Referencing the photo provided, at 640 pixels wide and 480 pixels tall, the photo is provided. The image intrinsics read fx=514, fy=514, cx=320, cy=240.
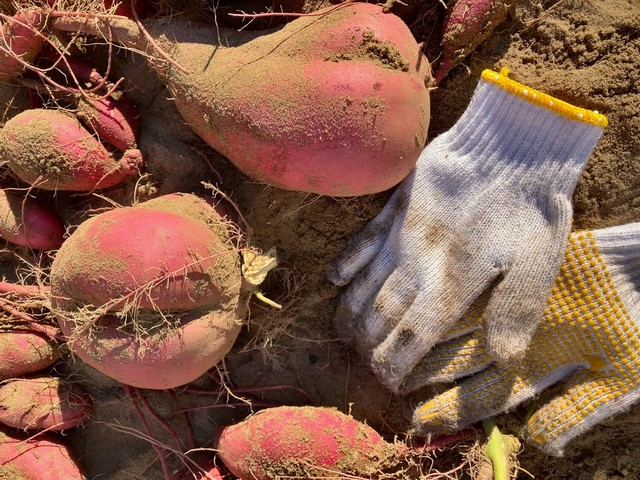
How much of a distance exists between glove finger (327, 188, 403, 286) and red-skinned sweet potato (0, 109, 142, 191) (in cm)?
63

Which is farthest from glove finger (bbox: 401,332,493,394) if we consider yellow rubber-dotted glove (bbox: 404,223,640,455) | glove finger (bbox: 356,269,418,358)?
glove finger (bbox: 356,269,418,358)

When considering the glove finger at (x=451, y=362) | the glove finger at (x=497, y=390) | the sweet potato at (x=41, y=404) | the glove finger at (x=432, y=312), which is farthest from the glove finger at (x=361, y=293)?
the sweet potato at (x=41, y=404)

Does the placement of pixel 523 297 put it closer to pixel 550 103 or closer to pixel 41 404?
pixel 550 103

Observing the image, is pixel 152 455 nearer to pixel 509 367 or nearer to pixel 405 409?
pixel 405 409

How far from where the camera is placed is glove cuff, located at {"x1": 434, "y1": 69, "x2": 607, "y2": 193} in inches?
50.3

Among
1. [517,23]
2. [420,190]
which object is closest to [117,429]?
[420,190]

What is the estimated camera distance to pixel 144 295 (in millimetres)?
1171

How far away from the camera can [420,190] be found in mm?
1393

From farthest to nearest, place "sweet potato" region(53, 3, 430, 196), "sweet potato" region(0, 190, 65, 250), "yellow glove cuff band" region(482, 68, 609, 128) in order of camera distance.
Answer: "sweet potato" region(0, 190, 65, 250)
"yellow glove cuff band" region(482, 68, 609, 128)
"sweet potato" region(53, 3, 430, 196)

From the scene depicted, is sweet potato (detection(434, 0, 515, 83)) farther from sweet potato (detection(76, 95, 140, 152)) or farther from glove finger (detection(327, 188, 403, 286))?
sweet potato (detection(76, 95, 140, 152))

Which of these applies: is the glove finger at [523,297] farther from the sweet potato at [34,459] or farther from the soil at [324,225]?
the sweet potato at [34,459]

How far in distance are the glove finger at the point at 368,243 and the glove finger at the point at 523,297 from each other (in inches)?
13.4

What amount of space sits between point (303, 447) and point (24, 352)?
83 centimetres

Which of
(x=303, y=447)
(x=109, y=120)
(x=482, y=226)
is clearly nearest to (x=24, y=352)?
(x=109, y=120)
